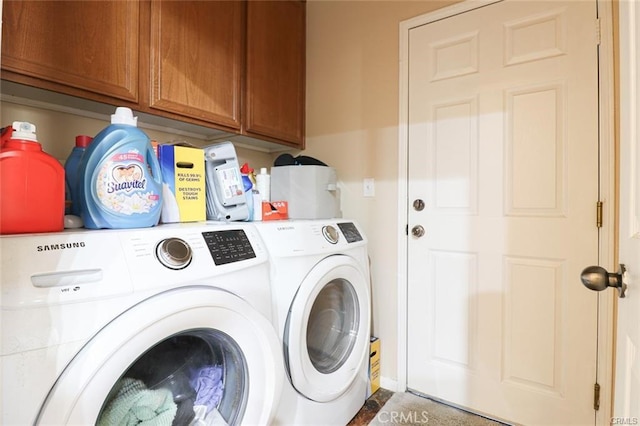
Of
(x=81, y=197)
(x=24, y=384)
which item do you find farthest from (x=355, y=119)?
(x=24, y=384)

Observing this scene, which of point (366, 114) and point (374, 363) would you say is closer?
point (374, 363)

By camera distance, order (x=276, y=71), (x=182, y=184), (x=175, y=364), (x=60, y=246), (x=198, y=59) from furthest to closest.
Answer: (x=276, y=71), (x=198, y=59), (x=182, y=184), (x=175, y=364), (x=60, y=246)

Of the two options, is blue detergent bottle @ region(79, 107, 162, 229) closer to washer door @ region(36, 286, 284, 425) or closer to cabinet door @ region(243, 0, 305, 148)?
washer door @ region(36, 286, 284, 425)

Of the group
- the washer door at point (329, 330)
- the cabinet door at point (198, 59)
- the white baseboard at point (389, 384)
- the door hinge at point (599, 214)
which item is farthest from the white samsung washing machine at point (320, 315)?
the door hinge at point (599, 214)

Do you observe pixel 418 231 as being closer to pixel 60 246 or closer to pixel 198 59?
pixel 198 59

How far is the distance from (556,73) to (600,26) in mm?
204

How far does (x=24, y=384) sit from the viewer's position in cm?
55

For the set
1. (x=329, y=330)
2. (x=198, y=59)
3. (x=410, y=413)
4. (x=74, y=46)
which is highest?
(x=198, y=59)

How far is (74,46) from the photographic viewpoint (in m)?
1.01

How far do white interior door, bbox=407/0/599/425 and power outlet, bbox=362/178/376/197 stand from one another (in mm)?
217

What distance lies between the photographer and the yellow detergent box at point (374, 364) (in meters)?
1.67

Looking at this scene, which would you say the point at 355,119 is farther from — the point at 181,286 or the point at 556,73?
the point at 181,286

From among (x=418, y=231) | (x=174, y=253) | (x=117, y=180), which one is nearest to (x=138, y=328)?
(x=174, y=253)

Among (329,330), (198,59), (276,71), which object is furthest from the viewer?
(276,71)
